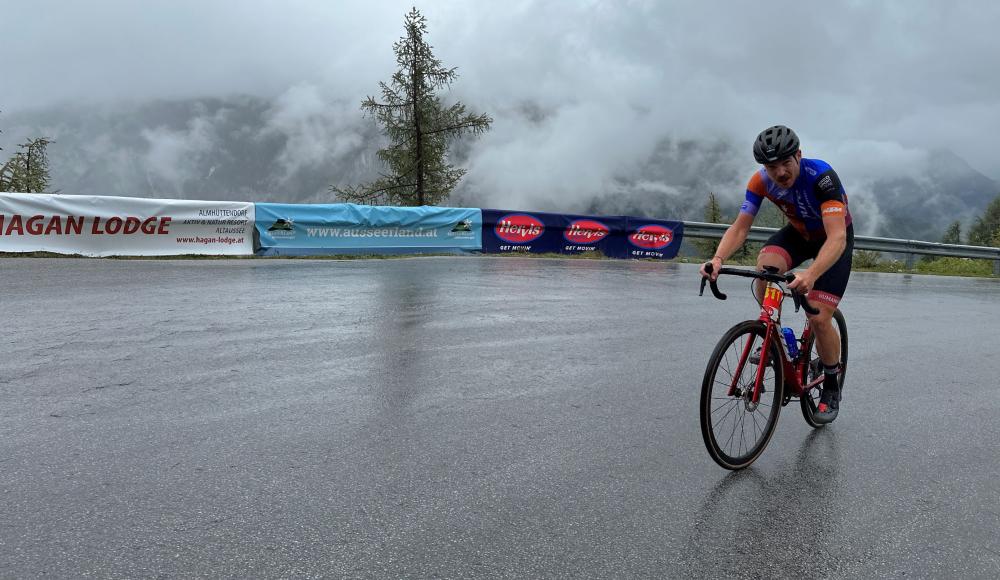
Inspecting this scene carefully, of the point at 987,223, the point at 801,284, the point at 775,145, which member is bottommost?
the point at 801,284

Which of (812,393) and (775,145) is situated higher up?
(775,145)

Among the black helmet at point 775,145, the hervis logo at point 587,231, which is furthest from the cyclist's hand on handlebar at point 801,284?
the hervis logo at point 587,231

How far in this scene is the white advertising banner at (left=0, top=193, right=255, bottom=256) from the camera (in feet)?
45.5

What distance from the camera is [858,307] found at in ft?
34.6

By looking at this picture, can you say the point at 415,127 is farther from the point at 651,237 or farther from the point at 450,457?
the point at 450,457

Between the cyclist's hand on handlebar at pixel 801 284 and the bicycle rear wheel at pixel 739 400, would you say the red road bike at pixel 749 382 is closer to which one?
the bicycle rear wheel at pixel 739 400

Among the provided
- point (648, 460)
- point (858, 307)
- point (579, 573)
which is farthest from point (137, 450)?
point (858, 307)

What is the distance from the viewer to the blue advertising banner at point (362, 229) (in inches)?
648

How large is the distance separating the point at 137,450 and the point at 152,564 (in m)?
1.24

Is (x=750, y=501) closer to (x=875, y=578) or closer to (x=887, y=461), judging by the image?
(x=875, y=578)

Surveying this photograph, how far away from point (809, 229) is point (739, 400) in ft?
4.34

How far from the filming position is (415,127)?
111 ft

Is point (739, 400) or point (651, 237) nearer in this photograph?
point (739, 400)

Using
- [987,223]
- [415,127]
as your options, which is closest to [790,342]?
[415,127]
